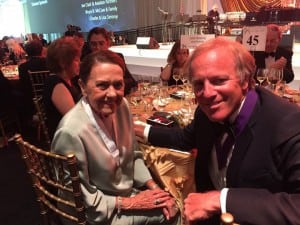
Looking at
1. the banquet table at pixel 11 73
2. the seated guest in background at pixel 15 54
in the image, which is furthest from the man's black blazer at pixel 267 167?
the seated guest in background at pixel 15 54

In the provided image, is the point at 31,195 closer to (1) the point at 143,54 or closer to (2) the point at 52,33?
(1) the point at 143,54

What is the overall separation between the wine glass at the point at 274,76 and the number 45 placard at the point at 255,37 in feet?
0.66

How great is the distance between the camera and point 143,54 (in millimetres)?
7922

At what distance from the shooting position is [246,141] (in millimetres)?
1083

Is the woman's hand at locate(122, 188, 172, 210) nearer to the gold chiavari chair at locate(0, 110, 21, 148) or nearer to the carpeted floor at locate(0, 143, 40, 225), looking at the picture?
the carpeted floor at locate(0, 143, 40, 225)

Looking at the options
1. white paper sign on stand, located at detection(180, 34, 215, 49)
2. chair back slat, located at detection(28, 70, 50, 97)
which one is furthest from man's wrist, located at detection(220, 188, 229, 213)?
chair back slat, located at detection(28, 70, 50, 97)

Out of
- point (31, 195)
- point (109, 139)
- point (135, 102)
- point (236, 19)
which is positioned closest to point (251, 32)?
point (135, 102)

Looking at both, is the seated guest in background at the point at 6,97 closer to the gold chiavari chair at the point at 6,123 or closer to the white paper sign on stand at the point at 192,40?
the gold chiavari chair at the point at 6,123

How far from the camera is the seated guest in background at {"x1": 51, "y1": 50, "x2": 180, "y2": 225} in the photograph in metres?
1.30

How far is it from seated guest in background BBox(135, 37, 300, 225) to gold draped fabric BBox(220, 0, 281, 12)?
8654 mm

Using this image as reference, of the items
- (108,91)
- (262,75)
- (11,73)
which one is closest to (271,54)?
(262,75)

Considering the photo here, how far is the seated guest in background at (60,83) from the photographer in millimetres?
2188

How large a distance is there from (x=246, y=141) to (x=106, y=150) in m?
0.62

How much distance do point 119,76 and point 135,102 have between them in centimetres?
99
